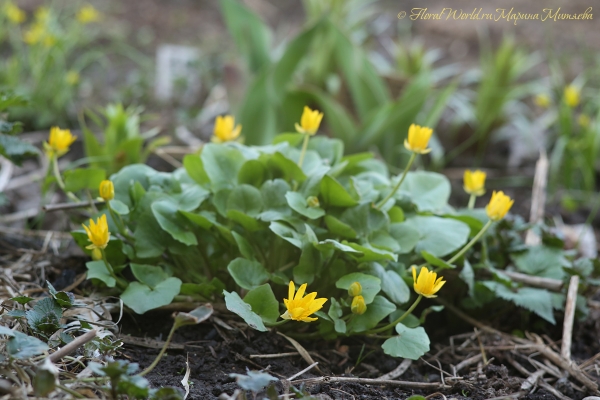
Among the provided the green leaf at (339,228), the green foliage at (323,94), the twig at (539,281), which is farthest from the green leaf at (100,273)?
the green foliage at (323,94)

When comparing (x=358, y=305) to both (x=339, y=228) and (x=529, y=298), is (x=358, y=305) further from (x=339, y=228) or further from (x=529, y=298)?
(x=529, y=298)

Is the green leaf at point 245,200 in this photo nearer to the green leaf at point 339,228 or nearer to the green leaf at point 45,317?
the green leaf at point 339,228

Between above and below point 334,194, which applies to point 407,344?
below

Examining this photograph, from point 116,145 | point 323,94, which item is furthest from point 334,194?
point 323,94

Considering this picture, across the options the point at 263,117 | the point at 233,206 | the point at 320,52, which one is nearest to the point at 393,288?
the point at 233,206

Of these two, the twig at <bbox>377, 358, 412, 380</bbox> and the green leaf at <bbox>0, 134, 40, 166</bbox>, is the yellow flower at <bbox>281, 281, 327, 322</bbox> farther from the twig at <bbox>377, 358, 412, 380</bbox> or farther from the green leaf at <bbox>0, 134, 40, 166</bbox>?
the green leaf at <bbox>0, 134, 40, 166</bbox>

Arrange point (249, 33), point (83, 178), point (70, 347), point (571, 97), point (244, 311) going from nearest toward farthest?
1. point (70, 347)
2. point (244, 311)
3. point (83, 178)
4. point (571, 97)
5. point (249, 33)

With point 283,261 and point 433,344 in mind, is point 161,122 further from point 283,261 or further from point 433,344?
point 433,344
